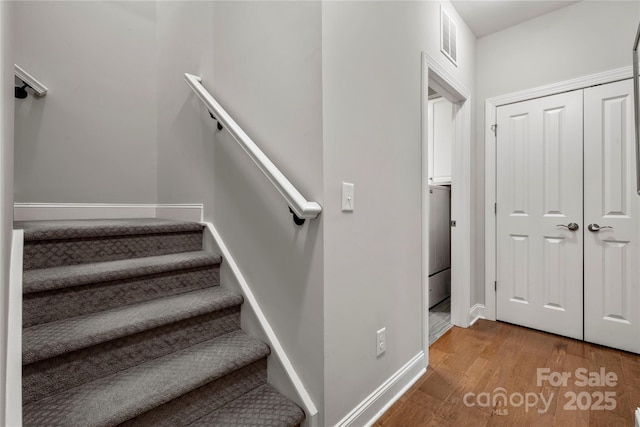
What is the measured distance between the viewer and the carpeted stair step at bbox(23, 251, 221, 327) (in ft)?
3.93

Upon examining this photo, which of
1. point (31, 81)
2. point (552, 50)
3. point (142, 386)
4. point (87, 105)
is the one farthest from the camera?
point (552, 50)

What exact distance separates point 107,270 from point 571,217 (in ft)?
10.3

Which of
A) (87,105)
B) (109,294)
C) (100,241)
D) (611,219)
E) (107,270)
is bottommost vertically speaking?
(109,294)

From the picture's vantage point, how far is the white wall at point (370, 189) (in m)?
1.26

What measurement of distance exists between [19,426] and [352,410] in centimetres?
121

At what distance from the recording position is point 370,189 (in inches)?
57.8

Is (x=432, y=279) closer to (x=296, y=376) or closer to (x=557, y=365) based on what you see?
(x=557, y=365)

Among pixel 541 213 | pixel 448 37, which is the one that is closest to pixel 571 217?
pixel 541 213

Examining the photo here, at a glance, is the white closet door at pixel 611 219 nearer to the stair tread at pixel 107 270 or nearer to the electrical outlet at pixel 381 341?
the electrical outlet at pixel 381 341

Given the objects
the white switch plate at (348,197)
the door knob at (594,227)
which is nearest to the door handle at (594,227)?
the door knob at (594,227)

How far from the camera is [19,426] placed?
91cm

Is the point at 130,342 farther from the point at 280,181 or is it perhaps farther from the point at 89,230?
the point at 280,181

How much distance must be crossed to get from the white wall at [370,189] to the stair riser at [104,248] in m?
1.09

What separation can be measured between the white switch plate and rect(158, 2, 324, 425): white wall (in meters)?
0.14
